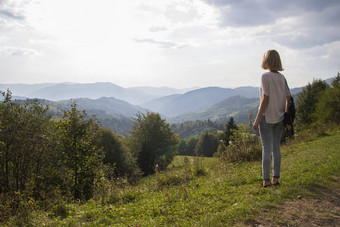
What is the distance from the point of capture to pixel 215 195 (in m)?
5.30

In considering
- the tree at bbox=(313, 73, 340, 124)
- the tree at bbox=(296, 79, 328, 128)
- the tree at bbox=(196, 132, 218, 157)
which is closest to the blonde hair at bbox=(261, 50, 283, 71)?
the tree at bbox=(313, 73, 340, 124)

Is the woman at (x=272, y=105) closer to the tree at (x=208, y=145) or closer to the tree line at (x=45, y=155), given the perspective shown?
the tree line at (x=45, y=155)

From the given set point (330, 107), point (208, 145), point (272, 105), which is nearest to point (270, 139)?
point (272, 105)

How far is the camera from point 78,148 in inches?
543

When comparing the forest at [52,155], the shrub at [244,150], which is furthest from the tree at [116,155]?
the shrub at [244,150]

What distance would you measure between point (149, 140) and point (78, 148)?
3179 cm

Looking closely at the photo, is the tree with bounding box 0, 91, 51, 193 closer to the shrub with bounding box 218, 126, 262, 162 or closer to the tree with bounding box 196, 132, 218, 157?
the shrub with bounding box 218, 126, 262, 162

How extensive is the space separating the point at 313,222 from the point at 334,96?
3579 centimetres

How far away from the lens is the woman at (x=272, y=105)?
483 centimetres

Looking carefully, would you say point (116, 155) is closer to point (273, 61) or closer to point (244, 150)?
point (244, 150)

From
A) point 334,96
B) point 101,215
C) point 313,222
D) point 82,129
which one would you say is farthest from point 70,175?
point 334,96

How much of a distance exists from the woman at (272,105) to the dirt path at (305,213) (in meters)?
0.99

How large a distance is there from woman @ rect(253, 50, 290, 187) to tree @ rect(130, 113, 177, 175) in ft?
134

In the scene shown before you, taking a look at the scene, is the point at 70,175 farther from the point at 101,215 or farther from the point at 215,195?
the point at 215,195
